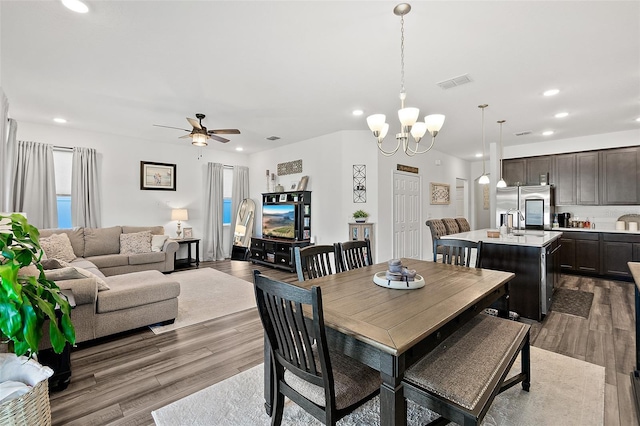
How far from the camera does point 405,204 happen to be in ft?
19.7

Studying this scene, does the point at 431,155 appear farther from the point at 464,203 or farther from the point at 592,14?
the point at 592,14

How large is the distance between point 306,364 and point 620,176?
275 inches

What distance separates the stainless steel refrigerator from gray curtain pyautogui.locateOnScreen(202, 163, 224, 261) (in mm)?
6418

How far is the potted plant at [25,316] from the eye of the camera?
4.14 feet

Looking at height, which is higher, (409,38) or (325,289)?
(409,38)

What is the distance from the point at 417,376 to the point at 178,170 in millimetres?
6708

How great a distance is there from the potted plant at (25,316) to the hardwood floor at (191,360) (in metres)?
0.48

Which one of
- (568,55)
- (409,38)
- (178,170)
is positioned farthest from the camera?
(178,170)

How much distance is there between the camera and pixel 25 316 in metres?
1.30

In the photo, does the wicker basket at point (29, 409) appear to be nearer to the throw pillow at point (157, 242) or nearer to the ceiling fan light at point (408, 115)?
the ceiling fan light at point (408, 115)

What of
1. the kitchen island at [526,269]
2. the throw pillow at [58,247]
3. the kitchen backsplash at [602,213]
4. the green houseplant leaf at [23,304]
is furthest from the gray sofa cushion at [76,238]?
the kitchen backsplash at [602,213]

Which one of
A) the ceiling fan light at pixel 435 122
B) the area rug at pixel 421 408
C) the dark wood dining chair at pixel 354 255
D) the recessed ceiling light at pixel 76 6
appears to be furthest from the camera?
the dark wood dining chair at pixel 354 255

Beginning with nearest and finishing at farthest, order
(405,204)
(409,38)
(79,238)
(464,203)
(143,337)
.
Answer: (409,38), (143,337), (79,238), (405,204), (464,203)

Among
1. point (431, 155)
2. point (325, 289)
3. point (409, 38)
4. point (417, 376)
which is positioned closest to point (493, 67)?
point (409, 38)
